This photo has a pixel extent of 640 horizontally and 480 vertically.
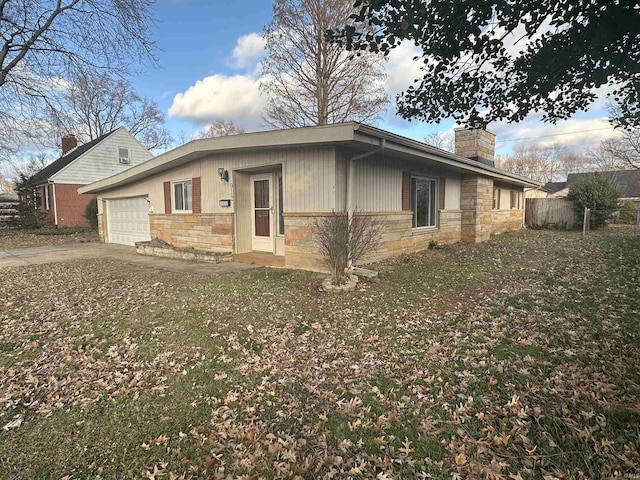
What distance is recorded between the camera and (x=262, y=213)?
9086 mm

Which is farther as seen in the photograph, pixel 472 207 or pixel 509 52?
pixel 472 207

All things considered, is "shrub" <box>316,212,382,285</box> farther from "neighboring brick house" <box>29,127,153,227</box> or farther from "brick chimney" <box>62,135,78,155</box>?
"brick chimney" <box>62,135,78,155</box>

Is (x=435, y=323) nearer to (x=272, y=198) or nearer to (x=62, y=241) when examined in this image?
(x=272, y=198)

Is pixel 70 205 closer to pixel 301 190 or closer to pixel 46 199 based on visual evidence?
pixel 46 199

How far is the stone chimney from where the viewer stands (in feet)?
43.0

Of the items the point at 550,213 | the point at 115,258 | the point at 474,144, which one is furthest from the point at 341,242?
the point at 550,213

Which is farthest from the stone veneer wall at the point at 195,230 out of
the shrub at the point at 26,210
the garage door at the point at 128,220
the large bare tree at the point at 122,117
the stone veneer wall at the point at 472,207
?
the large bare tree at the point at 122,117

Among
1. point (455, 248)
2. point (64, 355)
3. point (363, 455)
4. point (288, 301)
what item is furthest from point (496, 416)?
point (455, 248)

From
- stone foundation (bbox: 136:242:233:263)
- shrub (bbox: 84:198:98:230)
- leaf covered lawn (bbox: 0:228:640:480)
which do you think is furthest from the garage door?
leaf covered lawn (bbox: 0:228:640:480)

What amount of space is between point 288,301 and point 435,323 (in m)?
2.19

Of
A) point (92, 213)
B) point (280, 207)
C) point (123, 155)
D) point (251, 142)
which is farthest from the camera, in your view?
point (123, 155)

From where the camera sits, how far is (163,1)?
31.5ft

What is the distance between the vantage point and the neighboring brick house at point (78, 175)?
19859mm

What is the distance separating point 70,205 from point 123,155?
4.49 m
